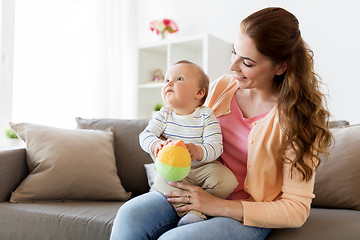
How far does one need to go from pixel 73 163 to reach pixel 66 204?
20cm

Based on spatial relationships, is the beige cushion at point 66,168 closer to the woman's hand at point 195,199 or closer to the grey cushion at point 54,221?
the grey cushion at point 54,221

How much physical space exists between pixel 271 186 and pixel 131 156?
0.94 m

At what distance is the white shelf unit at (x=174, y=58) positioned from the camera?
8.87ft

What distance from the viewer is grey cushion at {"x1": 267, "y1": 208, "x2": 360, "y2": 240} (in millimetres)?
1196

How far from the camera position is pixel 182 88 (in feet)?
4.01

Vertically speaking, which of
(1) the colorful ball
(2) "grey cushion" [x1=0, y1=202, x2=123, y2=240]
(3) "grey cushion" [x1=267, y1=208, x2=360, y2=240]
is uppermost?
(1) the colorful ball

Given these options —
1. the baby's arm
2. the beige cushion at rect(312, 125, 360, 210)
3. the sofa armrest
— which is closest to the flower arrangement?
the sofa armrest

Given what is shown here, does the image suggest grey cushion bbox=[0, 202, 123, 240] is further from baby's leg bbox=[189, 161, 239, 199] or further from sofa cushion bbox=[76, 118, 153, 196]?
baby's leg bbox=[189, 161, 239, 199]

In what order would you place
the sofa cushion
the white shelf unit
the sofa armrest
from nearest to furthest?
the sofa armrest → the sofa cushion → the white shelf unit

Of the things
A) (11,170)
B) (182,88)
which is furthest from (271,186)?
(11,170)

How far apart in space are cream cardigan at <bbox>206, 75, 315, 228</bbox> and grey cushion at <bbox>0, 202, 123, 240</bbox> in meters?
0.61

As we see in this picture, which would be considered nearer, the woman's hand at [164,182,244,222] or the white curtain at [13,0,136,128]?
the woman's hand at [164,182,244,222]

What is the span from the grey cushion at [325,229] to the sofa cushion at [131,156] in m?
0.88

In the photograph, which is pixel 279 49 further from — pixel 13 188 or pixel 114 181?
pixel 13 188
